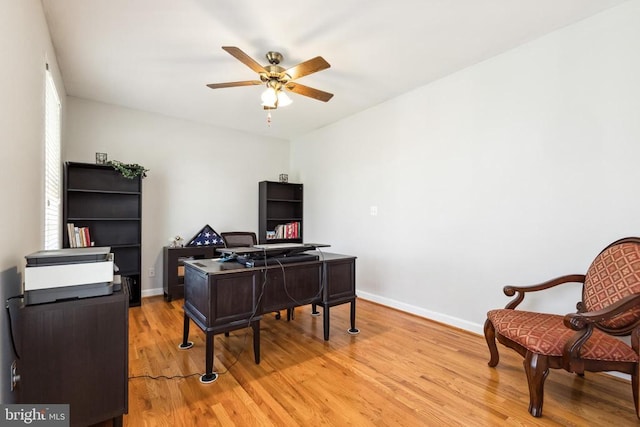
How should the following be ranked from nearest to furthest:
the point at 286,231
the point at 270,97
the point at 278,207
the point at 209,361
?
the point at 209,361, the point at 270,97, the point at 286,231, the point at 278,207

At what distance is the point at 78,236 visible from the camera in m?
3.29

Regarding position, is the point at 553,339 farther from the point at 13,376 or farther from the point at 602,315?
the point at 13,376

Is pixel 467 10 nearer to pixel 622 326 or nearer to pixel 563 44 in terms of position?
pixel 563 44

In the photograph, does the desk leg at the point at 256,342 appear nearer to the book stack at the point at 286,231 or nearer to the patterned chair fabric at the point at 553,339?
the patterned chair fabric at the point at 553,339

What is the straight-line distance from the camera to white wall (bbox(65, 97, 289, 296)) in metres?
3.72

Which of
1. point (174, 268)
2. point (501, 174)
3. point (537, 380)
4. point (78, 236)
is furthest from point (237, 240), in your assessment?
point (537, 380)

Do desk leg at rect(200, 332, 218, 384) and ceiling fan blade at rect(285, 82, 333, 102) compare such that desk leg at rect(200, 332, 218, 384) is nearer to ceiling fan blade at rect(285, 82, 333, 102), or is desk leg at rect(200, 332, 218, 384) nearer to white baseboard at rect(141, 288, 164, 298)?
ceiling fan blade at rect(285, 82, 333, 102)

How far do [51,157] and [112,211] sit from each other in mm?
1344

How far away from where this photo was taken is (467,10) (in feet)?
6.83

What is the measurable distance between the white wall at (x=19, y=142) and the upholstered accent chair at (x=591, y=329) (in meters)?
2.67

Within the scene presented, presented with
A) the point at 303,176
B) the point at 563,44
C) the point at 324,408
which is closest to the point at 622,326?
the point at 324,408

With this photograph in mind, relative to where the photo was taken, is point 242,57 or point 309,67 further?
point 309,67

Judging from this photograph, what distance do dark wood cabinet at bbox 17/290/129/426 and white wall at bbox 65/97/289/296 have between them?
290cm

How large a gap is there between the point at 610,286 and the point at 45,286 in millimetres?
3163
